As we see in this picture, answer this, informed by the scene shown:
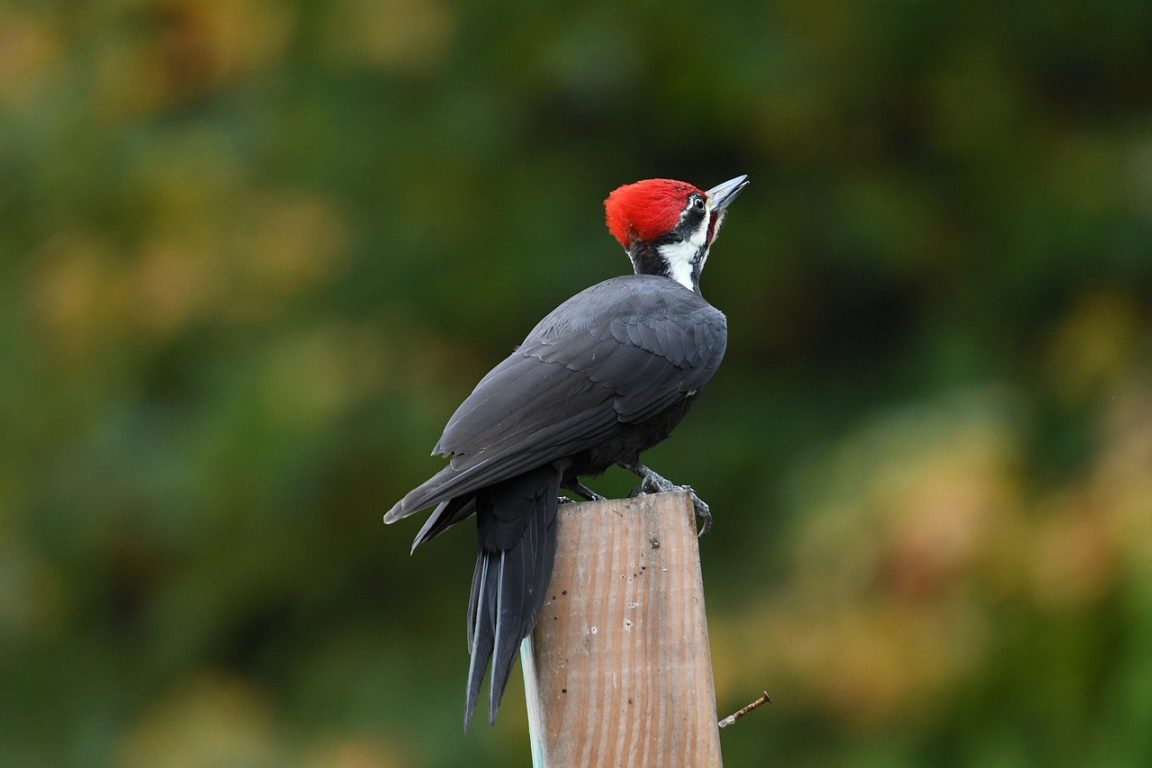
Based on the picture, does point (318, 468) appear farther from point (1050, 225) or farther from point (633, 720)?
point (633, 720)

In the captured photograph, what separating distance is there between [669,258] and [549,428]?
1.35m

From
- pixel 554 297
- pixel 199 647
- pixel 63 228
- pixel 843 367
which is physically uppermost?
pixel 63 228

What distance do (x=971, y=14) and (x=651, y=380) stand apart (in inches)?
168

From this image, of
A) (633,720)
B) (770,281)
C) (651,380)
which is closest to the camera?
(633,720)

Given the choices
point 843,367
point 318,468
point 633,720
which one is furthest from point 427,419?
point 633,720

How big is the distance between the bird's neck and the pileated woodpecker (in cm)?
24

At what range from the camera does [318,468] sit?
21.1 feet


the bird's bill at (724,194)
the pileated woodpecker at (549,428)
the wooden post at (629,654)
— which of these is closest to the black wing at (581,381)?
the pileated woodpecker at (549,428)

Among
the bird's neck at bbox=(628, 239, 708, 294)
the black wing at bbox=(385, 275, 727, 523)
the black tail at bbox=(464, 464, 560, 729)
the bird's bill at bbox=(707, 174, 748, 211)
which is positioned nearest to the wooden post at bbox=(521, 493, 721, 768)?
the black tail at bbox=(464, 464, 560, 729)

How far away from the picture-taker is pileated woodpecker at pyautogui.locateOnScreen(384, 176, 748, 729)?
2.73 m

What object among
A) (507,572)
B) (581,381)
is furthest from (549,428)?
(507,572)

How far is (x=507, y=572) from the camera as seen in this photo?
108 inches

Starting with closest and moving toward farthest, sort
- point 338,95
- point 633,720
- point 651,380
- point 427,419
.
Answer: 1. point 633,720
2. point 651,380
3. point 427,419
4. point 338,95

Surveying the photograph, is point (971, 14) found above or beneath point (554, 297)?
above
